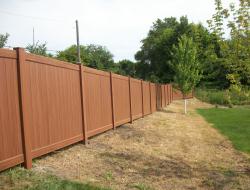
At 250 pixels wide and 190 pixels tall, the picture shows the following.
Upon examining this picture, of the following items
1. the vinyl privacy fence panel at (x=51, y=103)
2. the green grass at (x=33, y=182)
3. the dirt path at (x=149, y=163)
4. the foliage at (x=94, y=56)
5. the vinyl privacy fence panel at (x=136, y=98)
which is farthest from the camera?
the foliage at (x=94, y=56)

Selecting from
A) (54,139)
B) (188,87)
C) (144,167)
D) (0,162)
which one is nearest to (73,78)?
(54,139)

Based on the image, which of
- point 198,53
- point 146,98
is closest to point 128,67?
point 198,53

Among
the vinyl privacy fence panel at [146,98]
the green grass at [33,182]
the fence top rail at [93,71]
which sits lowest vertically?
the green grass at [33,182]

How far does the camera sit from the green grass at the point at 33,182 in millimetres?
6203

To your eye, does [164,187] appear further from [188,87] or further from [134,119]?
[188,87]

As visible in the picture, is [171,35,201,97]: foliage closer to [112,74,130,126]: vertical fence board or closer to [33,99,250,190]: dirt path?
[112,74,130,126]: vertical fence board

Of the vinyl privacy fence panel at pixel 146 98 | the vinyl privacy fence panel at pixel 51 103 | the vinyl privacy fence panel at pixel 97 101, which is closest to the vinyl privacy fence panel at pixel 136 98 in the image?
the vinyl privacy fence panel at pixel 146 98

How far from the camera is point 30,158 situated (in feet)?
23.3

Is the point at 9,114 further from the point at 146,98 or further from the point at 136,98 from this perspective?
the point at 146,98

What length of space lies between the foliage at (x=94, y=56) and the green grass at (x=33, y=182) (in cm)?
6070

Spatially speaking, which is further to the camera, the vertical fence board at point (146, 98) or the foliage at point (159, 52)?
the foliage at point (159, 52)

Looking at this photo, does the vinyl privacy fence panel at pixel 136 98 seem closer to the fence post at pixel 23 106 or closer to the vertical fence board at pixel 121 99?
the vertical fence board at pixel 121 99

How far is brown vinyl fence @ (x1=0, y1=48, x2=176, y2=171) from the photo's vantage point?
6.59 m

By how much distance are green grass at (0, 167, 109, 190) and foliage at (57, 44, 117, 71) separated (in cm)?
6070
